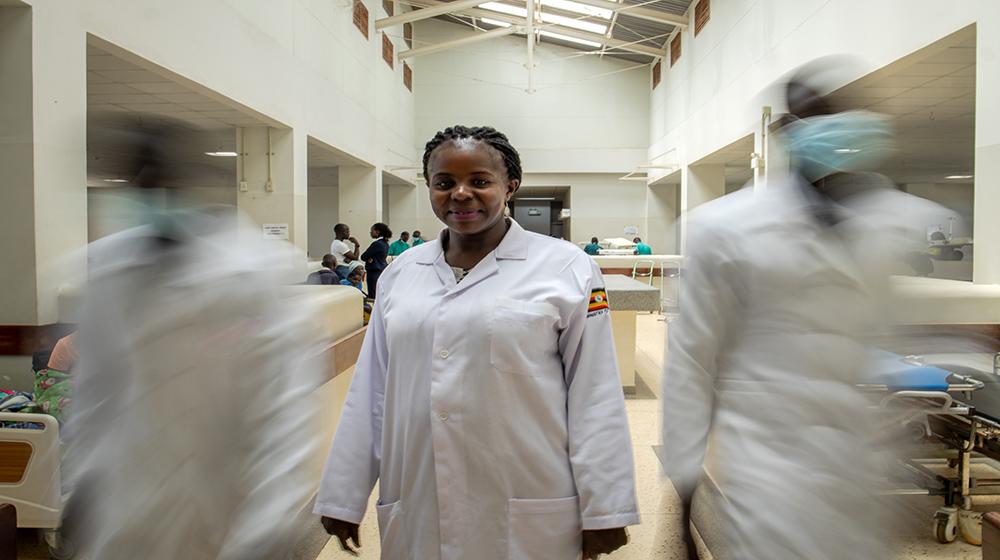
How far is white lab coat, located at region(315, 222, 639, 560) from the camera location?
5.01ft

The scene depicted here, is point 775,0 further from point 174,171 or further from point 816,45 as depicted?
point 174,171

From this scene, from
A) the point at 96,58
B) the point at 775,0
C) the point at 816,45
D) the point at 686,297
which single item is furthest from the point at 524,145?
A: the point at 686,297

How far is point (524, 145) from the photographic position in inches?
703

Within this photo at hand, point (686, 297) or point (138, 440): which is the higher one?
point (686, 297)

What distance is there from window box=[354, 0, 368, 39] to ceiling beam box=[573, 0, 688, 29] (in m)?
4.11

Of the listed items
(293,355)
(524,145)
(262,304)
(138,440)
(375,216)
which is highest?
(524,145)

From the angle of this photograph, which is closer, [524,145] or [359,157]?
[359,157]

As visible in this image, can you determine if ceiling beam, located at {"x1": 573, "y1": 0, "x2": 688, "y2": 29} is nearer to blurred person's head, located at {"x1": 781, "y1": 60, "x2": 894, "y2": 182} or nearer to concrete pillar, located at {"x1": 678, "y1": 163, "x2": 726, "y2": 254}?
concrete pillar, located at {"x1": 678, "y1": 163, "x2": 726, "y2": 254}

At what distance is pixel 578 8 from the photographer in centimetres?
1378

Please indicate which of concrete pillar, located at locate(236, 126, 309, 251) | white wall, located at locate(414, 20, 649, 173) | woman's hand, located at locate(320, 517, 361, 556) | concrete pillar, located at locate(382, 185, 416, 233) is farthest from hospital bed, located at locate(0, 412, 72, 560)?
white wall, located at locate(414, 20, 649, 173)

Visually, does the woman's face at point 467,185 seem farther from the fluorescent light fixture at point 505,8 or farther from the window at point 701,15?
the fluorescent light fixture at point 505,8

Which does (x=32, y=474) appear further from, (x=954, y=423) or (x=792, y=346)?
(x=954, y=423)

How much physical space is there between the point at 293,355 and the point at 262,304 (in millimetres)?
140

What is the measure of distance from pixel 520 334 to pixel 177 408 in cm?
75
